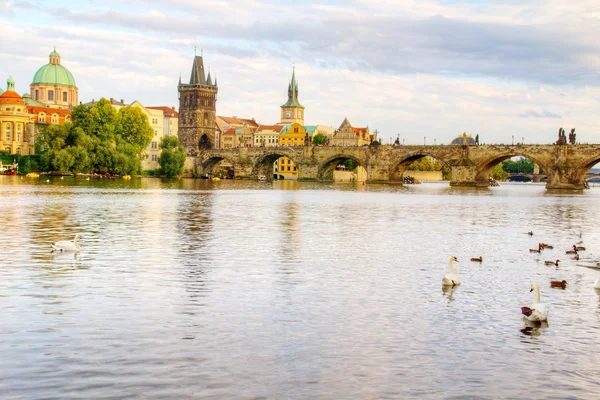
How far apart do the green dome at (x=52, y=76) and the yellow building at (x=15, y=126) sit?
32849 millimetres

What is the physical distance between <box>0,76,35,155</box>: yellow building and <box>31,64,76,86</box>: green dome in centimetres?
3285

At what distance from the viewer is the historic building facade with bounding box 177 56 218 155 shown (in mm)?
166375

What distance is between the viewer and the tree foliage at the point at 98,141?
10250 cm

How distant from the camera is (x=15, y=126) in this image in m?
128

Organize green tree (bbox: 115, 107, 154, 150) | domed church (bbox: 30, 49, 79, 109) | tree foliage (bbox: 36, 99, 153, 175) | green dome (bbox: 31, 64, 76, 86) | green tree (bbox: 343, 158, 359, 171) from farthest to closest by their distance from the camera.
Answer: green tree (bbox: 343, 158, 359, 171)
green dome (bbox: 31, 64, 76, 86)
domed church (bbox: 30, 49, 79, 109)
green tree (bbox: 115, 107, 154, 150)
tree foliage (bbox: 36, 99, 153, 175)

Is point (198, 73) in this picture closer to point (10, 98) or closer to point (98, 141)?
point (10, 98)

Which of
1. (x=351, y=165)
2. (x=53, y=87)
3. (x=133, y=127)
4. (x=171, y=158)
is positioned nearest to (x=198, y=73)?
(x=53, y=87)

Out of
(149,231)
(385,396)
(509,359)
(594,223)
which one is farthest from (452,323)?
(594,223)

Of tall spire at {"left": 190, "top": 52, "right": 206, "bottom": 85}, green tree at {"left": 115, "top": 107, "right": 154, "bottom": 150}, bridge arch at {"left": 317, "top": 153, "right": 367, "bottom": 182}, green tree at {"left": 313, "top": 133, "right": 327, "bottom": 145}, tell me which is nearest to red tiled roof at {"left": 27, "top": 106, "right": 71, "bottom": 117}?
green tree at {"left": 115, "top": 107, "right": 154, "bottom": 150}

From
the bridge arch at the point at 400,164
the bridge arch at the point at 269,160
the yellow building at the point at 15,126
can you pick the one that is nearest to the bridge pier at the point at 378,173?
the bridge arch at the point at 400,164

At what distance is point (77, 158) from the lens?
102000 millimetres

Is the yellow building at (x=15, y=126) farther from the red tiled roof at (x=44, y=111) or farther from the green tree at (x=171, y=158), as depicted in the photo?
the green tree at (x=171, y=158)

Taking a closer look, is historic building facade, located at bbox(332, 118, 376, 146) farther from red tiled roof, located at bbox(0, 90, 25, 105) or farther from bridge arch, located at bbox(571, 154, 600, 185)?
bridge arch, located at bbox(571, 154, 600, 185)

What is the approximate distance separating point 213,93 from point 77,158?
235ft
